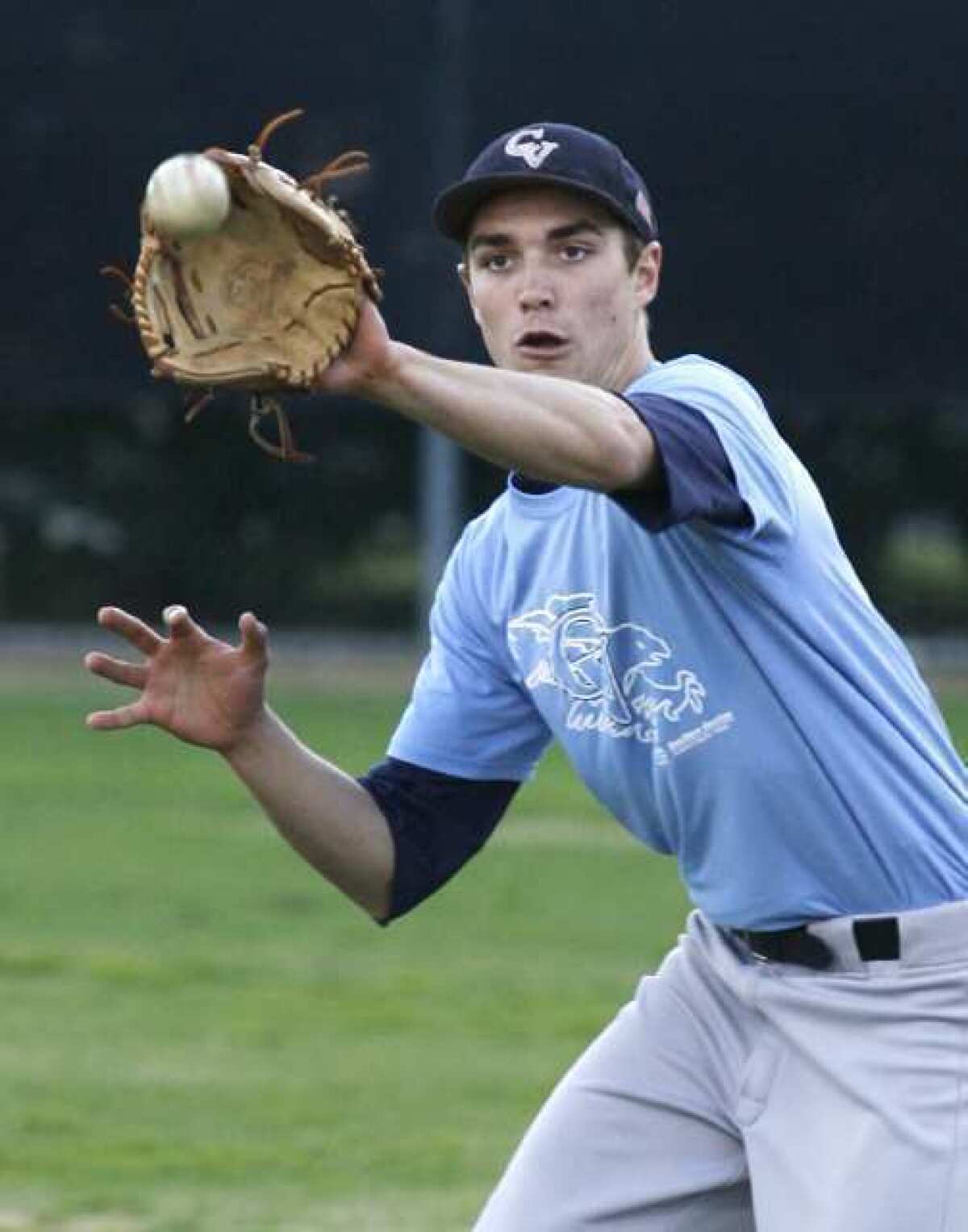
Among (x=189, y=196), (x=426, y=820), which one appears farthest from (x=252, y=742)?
(x=189, y=196)

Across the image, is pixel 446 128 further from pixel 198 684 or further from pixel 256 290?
pixel 256 290

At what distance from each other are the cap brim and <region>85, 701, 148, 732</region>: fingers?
2.72 ft

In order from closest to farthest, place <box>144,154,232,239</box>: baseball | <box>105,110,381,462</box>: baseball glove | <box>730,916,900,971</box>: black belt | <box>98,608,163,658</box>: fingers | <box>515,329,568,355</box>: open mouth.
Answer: <box>144,154,232,239</box>: baseball
<box>105,110,381,462</box>: baseball glove
<box>730,916,900,971</box>: black belt
<box>515,329,568,355</box>: open mouth
<box>98,608,163,658</box>: fingers

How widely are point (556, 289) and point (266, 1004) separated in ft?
18.0

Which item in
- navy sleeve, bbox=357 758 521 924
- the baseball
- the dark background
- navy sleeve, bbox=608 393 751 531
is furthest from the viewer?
the dark background

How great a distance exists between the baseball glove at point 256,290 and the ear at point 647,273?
834 mm

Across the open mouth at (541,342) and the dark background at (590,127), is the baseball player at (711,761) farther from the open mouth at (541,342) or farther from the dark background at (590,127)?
the dark background at (590,127)

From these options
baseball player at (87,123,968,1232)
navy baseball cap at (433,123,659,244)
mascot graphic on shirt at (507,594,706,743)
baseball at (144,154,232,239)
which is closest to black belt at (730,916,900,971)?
baseball player at (87,123,968,1232)

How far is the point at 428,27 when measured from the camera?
58.8ft

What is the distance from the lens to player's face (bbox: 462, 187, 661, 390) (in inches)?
169

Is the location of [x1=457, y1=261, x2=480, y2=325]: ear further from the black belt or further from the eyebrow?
the black belt

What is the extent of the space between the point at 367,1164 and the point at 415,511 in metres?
11.6

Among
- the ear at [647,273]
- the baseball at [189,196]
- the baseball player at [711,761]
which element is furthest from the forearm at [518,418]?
the ear at [647,273]

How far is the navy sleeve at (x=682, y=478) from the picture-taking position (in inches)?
146
